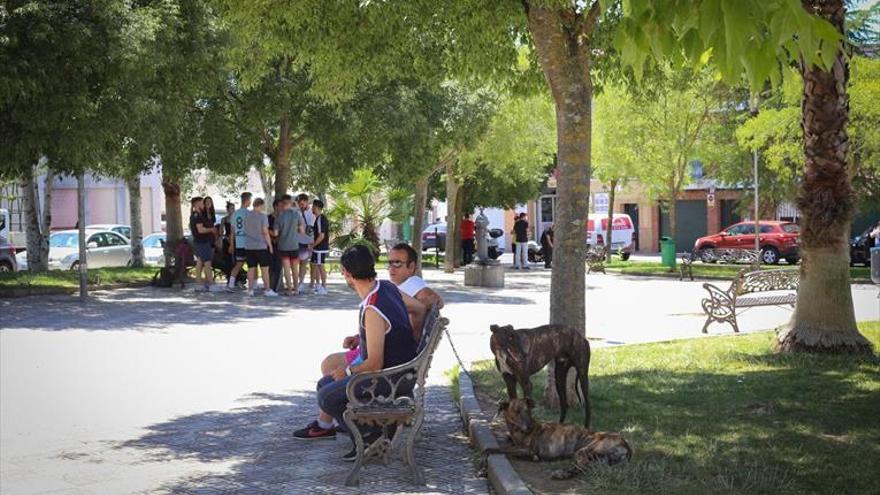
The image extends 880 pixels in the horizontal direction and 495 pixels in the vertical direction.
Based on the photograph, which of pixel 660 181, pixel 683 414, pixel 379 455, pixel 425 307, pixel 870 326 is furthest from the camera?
pixel 660 181

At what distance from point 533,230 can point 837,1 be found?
53.5m

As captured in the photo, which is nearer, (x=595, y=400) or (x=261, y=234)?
(x=595, y=400)

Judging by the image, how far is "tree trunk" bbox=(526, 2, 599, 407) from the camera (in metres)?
8.02

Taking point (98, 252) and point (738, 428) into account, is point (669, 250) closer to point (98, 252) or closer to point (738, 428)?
point (98, 252)

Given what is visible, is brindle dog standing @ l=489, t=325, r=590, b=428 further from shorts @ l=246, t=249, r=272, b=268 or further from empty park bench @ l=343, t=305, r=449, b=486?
shorts @ l=246, t=249, r=272, b=268

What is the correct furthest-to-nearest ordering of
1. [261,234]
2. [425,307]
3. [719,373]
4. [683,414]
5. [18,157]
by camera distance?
1. [261,234]
2. [18,157]
3. [719,373]
4. [683,414]
5. [425,307]

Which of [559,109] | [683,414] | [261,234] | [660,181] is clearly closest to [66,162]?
[261,234]

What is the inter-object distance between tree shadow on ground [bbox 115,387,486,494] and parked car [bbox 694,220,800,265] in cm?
3177

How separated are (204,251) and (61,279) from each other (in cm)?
435

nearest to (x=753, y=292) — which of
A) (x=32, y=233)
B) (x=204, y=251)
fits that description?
(x=204, y=251)

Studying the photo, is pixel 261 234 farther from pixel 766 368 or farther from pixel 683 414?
pixel 683 414

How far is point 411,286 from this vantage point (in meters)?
7.22

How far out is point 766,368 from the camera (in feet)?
32.7

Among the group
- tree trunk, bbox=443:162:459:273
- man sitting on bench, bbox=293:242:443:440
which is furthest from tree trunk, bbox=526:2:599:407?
tree trunk, bbox=443:162:459:273
